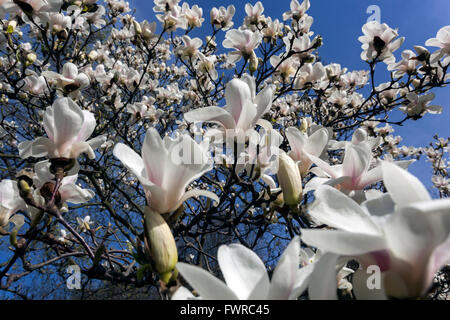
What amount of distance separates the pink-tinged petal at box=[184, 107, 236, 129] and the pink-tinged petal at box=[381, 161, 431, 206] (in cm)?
47

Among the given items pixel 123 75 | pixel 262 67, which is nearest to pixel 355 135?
pixel 262 67

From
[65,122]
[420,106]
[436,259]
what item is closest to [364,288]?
[436,259]

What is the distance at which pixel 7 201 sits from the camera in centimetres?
81

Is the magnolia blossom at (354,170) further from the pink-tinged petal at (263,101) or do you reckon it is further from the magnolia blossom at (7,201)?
the magnolia blossom at (7,201)

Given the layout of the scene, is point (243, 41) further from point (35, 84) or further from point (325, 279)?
point (325, 279)

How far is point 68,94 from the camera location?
145 centimetres

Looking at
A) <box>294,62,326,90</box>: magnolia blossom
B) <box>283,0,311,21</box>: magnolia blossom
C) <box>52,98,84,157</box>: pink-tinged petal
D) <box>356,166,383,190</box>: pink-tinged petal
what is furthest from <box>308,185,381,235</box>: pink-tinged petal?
<box>283,0,311,21</box>: magnolia blossom

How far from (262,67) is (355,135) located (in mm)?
1237

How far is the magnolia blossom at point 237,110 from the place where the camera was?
750 mm

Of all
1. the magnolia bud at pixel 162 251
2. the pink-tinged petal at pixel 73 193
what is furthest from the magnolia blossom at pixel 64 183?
the magnolia bud at pixel 162 251

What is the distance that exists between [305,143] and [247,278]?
0.53 metres

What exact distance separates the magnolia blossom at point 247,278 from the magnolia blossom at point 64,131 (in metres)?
0.50
